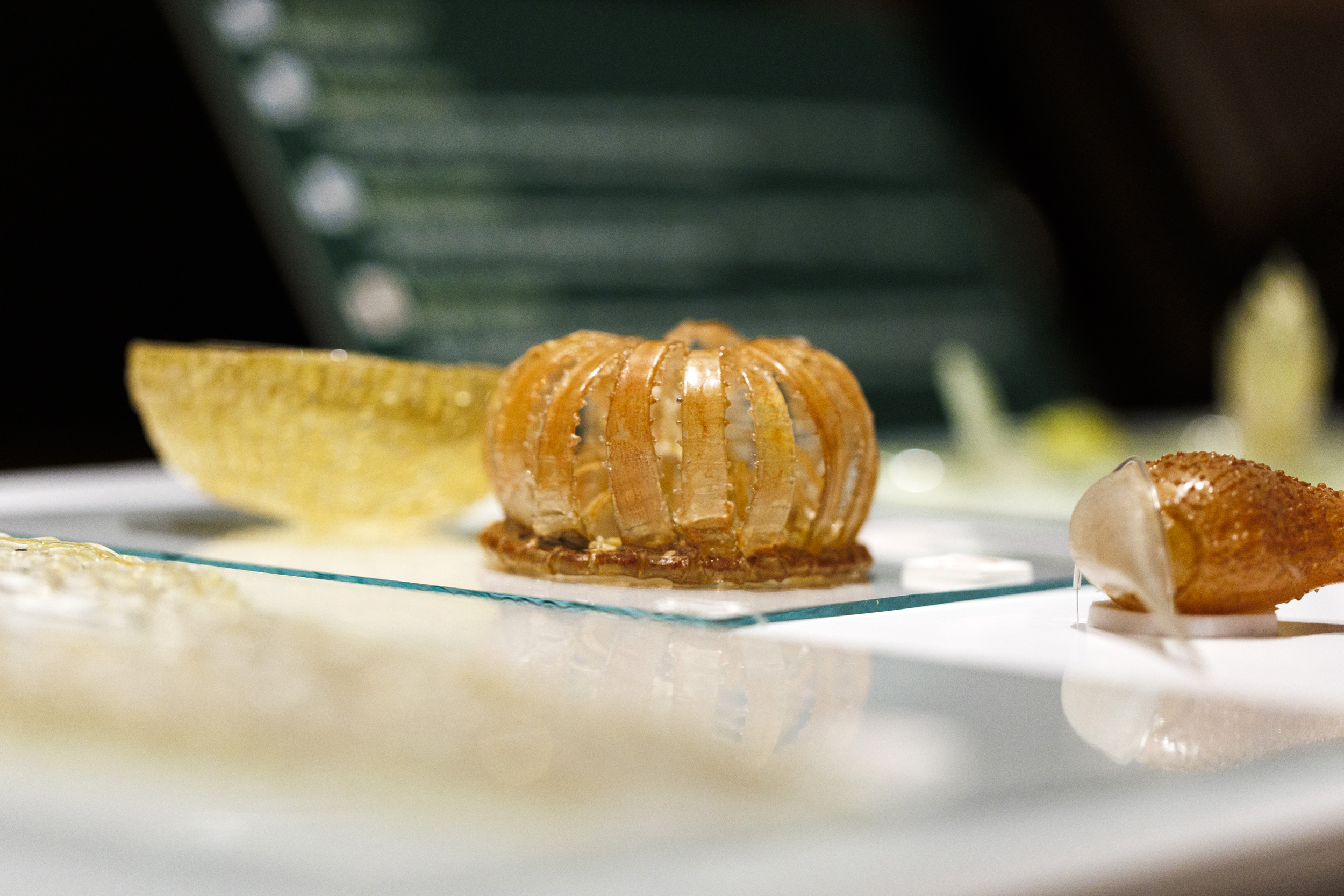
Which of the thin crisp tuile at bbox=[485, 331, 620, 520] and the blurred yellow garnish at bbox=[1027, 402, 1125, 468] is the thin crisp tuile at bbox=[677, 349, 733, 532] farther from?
the blurred yellow garnish at bbox=[1027, 402, 1125, 468]

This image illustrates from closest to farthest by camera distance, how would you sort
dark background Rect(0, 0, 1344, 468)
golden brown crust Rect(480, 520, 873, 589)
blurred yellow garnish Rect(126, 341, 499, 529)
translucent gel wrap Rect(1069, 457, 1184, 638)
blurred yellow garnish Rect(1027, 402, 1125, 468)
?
1. translucent gel wrap Rect(1069, 457, 1184, 638)
2. golden brown crust Rect(480, 520, 873, 589)
3. blurred yellow garnish Rect(126, 341, 499, 529)
4. blurred yellow garnish Rect(1027, 402, 1125, 468)
5. dark background Rect(0, 0, 1344, 468)

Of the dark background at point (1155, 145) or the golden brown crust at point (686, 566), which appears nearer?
the golden brown crust at point (686, 566)

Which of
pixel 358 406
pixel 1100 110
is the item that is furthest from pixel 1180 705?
pixel 1100 110

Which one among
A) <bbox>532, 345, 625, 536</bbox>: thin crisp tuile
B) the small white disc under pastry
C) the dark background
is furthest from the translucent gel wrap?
the dark background

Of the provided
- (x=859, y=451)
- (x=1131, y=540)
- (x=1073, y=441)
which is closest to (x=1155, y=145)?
(x=1073, y=441)

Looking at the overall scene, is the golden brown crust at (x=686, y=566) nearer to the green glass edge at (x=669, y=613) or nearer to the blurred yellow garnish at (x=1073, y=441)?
the green glass edge at (x=669, y=613)

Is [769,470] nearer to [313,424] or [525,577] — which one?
[525,577]

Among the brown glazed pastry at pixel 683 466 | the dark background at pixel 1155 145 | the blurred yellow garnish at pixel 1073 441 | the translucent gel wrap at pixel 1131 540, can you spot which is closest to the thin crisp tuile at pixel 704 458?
the brown glazed pastry at pixel 683 466
